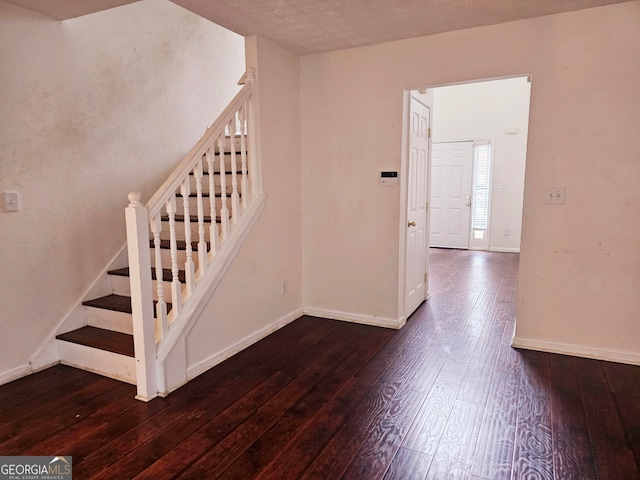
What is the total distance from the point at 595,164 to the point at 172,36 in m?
3.68

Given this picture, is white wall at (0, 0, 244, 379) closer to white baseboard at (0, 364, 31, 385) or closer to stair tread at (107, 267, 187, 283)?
white baseboard at (0, 364, 31, 385)

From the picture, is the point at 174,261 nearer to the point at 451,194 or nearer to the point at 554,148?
the point at 554,148

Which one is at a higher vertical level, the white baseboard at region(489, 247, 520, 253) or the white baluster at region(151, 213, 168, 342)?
the white baluster at region(151, 213, 168, 342)

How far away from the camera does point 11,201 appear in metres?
2.62

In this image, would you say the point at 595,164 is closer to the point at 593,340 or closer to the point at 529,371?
the point at 593,340

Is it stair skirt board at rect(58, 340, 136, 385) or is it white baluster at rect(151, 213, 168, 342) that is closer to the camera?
white baluster at rect(151, 213, 168, 342)

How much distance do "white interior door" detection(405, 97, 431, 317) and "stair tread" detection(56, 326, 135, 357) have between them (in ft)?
7.64

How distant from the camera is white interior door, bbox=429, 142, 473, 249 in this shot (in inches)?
Result: 309

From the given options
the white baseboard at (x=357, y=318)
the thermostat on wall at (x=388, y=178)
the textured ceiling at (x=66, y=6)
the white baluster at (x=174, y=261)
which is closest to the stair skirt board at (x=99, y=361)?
the white baluster at (x=174, y=261)

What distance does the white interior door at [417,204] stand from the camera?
12.1ft

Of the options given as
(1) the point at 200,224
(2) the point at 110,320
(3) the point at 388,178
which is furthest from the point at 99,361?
(3) the point at 388,178

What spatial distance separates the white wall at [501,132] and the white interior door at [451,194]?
1.15 feet

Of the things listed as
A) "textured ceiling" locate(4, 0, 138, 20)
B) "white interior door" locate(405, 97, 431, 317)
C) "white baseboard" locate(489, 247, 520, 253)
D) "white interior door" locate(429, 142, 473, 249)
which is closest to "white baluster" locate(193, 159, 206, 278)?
"textured ceiling" locate(4, 0, 138, 20)

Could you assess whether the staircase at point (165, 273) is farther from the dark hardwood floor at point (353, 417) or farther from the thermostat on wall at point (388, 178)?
the thermostat on wall at point (388, 178)
